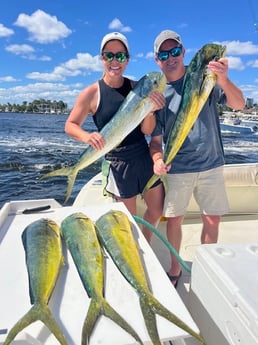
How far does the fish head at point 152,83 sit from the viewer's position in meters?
2.29

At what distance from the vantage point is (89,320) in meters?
1.21

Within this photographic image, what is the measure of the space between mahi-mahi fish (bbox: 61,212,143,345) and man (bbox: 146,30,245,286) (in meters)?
0.81

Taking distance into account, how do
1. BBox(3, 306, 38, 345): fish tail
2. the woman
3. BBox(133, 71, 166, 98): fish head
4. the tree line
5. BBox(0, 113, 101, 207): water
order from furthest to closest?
the tree line
BBox(0, 113, 101, 207): water
the woman
BBox(133, 71, 166, 98): fish head
BBox(3, 306, 38, 345): fish tail

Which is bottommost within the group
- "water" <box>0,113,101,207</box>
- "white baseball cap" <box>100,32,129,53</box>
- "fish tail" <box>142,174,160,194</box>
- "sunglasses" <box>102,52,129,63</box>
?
"water" <box>0,113,101,207</box>

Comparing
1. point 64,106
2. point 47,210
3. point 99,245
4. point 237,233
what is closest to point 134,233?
point 99,245

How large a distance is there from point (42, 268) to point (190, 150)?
1.39 metres

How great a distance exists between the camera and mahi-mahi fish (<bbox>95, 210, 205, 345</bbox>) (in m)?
1.21

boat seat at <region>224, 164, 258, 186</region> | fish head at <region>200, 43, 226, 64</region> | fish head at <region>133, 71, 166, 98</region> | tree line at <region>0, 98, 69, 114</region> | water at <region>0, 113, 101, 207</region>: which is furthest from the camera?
tree line at <region>0, 98, 69, 114</region>

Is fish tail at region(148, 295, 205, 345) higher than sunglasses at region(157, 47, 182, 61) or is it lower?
lower

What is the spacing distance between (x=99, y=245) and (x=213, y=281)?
0.52 meters

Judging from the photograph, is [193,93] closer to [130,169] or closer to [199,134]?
[199,134]

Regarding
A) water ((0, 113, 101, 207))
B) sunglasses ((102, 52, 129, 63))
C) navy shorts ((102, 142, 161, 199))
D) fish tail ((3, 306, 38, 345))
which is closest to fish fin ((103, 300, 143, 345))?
fish tail ((3, 306, 38, 345))

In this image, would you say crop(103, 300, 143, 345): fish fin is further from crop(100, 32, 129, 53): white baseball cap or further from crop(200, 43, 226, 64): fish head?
crop(100, 32, 129, 53): white baseball cap

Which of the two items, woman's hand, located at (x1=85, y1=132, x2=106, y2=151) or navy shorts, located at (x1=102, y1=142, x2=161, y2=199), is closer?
woman's hand, located at (x1=85, y1=132, x2=106, y2=151)
